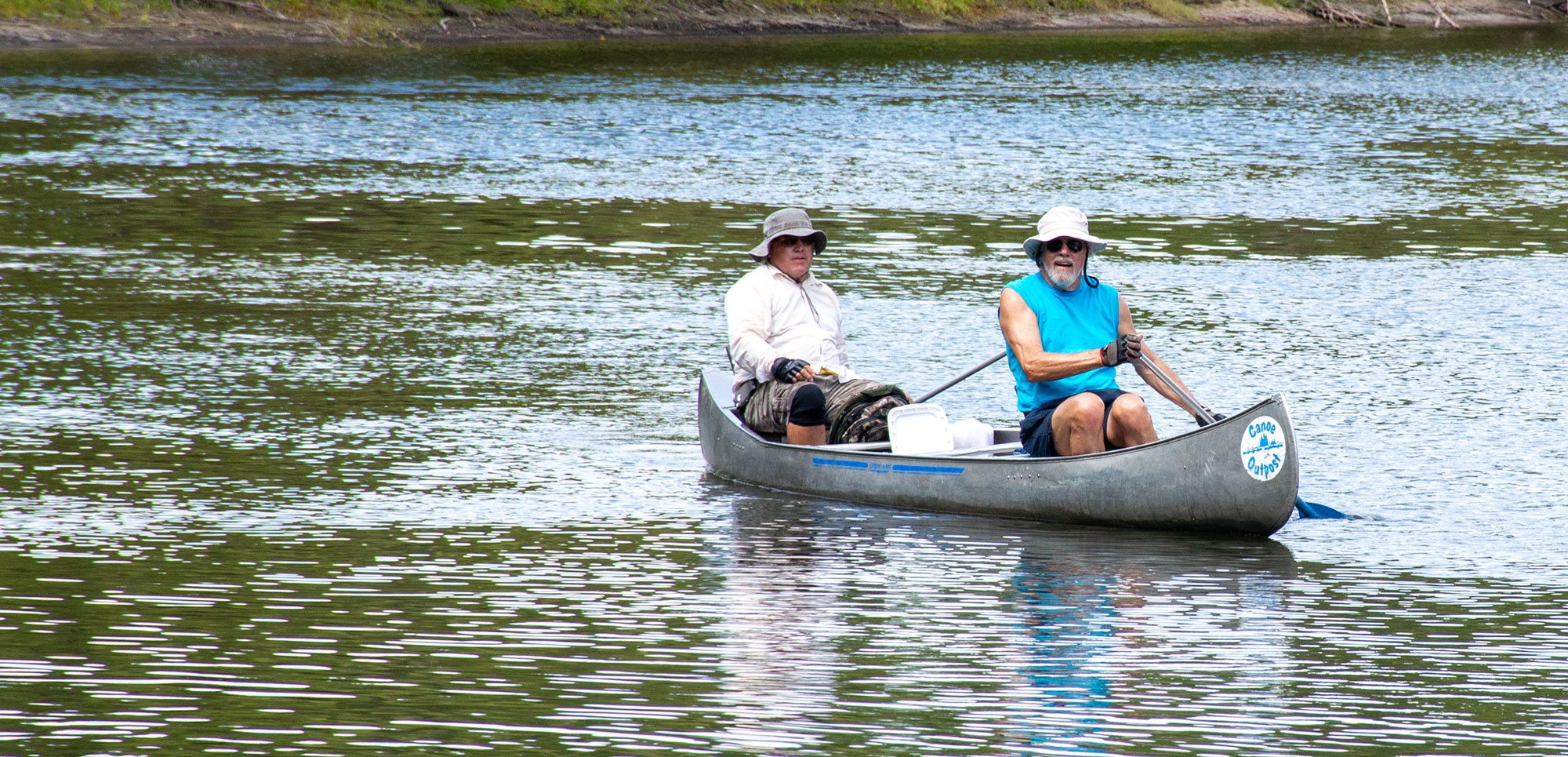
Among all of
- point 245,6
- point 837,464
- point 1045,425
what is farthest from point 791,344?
point 245,6

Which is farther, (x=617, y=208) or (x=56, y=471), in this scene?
(x=617, y=208)

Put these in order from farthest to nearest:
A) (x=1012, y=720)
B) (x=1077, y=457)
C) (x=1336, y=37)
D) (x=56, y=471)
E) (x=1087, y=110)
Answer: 1. (x=1336, y=37)
2. (x=1087, y=110)
3. (x=56, y=471)
4. (x=1077, y=457)
5. (x=1012, y=720)

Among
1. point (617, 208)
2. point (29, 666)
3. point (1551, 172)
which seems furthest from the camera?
point (1551, 172)

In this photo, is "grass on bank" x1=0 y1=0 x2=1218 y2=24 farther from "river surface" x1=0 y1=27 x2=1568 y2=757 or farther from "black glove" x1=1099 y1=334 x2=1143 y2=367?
"black glove" x1=1099 y1=334 x2=1143 y2=367

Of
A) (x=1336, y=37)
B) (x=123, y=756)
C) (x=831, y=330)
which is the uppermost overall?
(x=1336, y=37)

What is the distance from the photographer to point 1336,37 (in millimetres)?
56625

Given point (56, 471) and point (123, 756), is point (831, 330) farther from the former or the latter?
point (123, 756)

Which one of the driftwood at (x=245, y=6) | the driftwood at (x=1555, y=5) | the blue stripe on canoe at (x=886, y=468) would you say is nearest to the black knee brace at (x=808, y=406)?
the blue stripe on canoe at (x=886, y=468)

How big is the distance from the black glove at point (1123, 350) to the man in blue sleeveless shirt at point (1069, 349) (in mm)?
21

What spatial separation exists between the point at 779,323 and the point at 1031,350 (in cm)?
144

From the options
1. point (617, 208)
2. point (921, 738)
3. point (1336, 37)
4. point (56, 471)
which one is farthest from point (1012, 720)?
point (1336, 37)

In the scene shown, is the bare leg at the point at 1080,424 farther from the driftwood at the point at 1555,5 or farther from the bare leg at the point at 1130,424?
the driftwood at the point at 1555,5

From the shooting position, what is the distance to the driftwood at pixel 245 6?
4556cm

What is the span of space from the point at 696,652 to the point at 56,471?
3.89 metres
